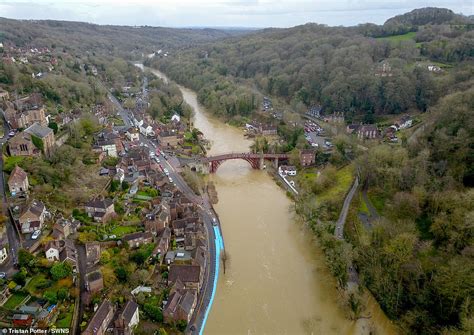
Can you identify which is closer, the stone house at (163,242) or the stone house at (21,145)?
the stone house at (163,242)

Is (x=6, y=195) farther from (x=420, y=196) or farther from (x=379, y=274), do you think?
(x=420, y=196)

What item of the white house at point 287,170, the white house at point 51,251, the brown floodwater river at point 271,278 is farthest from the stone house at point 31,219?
the white house at point 287,170

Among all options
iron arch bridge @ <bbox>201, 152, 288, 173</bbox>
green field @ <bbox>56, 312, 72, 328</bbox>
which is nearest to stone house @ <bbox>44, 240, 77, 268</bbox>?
green field @ <bbox>56, 312, 72, 328</bbox>

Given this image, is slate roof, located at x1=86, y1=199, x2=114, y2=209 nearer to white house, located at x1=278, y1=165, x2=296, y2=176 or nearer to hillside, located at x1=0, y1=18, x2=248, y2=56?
white house, located at x1=278, y1=165, x2=296, y2=176

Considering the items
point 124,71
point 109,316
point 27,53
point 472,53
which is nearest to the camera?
point 109,316

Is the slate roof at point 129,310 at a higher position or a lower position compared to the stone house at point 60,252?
lower

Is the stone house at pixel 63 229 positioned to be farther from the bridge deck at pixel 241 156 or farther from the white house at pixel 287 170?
the white house at pixel 287 170

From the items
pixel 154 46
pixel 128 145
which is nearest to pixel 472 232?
pixel 128 145
